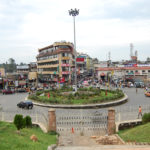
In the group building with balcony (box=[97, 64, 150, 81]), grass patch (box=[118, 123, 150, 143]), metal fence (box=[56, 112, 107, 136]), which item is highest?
building with balcony (box=[97, 64, 150, 81])

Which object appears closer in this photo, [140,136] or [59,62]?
[140,136]

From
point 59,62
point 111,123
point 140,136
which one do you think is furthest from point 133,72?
point 140,136

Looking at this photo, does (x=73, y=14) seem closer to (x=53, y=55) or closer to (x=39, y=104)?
(x=39, y=104)

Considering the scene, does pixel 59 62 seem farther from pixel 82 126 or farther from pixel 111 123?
pixel 111 123

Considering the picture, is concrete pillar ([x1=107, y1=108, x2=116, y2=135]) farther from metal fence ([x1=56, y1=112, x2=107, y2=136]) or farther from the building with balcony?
the building with balcony

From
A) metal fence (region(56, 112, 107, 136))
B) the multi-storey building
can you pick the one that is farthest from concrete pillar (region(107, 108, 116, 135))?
the multi-storey building

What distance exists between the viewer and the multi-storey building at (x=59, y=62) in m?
50.2

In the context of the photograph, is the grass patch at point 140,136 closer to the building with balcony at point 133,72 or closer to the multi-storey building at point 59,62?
the multi-storey building at point 59,62

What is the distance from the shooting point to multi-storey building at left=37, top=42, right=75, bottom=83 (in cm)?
5025

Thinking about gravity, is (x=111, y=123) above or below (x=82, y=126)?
above

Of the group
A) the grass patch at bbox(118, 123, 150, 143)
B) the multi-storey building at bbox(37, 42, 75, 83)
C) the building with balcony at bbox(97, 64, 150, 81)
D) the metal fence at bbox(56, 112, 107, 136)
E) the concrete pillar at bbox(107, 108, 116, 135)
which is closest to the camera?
the grass patch at bbox(118, 123, 150, 143)

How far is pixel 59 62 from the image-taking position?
50.5 metres

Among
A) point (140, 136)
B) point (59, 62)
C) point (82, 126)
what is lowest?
point (82, 126)

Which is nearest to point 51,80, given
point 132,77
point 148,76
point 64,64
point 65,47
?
point 64,64
